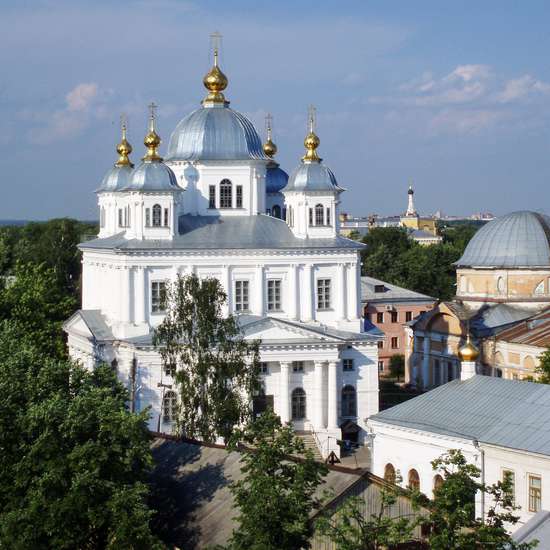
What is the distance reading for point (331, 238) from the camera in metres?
45.6

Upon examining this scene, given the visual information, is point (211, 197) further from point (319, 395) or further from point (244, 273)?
point (319, 395)

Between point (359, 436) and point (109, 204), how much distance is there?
626 inches

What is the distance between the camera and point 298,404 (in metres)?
42.9

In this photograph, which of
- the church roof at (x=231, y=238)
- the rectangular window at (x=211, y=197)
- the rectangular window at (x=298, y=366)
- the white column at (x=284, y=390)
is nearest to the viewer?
the white column at (x=284, y=390)

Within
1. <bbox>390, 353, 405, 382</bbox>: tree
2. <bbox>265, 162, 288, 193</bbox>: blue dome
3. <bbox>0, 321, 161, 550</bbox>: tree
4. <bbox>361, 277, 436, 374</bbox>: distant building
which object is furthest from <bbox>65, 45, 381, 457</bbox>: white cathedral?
<bbox>361, 277, 436, 374</bbox>: distant building

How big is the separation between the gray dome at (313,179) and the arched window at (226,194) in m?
2.48

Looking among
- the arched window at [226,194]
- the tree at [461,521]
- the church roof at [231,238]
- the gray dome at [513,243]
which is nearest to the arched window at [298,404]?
the church roof at [231,238]

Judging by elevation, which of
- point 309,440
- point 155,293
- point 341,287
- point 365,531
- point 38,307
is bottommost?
point 309,440

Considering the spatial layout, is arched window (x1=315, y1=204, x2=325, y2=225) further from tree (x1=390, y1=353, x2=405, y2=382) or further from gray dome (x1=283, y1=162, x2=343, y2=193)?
tree (x1=390, y1=353, x2=405, y2=382)

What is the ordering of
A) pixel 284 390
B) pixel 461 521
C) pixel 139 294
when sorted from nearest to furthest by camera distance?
pixel 461 521 → pixel 284 390 → pixel 139 294

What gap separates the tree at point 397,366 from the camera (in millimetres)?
62500

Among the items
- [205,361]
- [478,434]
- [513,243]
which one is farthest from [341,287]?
[478,434]

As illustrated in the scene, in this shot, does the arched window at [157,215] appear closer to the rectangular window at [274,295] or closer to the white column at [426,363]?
the rectangular window at [274,295]

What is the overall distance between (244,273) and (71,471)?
2105 cm
